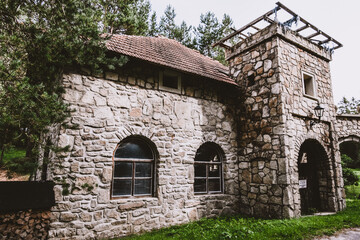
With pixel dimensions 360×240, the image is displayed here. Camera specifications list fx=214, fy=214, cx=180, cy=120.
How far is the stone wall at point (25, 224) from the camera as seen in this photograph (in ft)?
13.7

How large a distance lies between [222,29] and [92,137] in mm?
15033

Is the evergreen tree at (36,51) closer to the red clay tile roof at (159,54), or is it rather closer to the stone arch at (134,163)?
the red clay tile roof at (159,54)

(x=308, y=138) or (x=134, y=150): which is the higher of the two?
(x=308, y=138)

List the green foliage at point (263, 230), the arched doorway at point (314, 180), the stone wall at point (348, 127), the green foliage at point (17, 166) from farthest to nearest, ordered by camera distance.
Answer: the stone wall at point (348, 127)
the arched doorway at point (314, 180)
the green foliage at point (263, 230)
the green foliage at point (17, 166)

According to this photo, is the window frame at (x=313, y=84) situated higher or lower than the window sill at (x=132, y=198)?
higher

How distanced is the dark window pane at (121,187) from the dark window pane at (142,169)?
0.35 m

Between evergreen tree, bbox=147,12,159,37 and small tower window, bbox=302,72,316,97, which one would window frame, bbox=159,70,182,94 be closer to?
small tower window, bbox=302,72,316,97

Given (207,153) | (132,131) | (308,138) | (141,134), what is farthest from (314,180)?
(132,131)

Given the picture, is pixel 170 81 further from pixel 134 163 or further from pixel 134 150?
pixel 134 163

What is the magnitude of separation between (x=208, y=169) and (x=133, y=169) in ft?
8.96

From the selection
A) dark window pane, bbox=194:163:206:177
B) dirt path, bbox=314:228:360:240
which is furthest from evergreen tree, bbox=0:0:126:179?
dirt path, bbox=314:228:360:240

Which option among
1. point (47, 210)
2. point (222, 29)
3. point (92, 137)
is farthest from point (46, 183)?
point (222, 29)

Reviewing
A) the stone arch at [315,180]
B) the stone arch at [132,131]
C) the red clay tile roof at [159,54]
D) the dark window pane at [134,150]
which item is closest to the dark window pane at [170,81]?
the red clay tile roof at [159,54]

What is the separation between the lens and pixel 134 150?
244 inches
